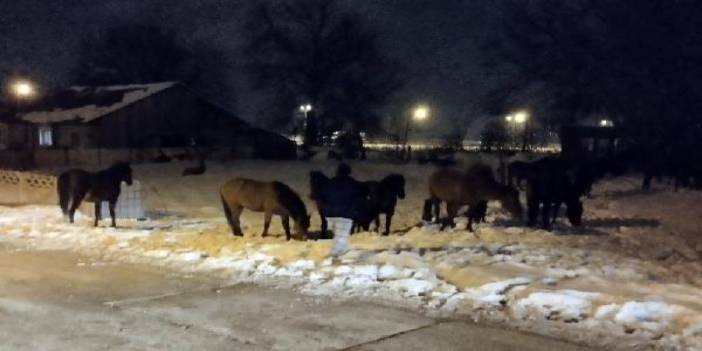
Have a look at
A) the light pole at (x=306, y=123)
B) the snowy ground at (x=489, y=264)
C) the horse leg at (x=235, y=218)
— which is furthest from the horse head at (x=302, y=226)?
the light pole at (x=306, y=123)

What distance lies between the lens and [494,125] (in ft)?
201

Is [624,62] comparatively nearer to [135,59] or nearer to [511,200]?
[511,200]

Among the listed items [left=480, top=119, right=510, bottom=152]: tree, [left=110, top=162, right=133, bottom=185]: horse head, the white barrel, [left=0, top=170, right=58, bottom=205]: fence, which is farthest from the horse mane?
[left=480, top=119, right=510, bottom=152]: tree

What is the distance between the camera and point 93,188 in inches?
736

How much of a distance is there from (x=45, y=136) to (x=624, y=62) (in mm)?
40050

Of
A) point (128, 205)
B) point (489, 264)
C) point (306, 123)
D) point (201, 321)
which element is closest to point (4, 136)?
point (306, 123)

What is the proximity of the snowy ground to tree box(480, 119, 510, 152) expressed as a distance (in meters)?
38.3

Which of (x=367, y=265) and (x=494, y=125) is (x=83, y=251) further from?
(x=494, y=125)

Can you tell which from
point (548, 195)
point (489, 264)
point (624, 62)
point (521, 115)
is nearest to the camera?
point (489, 264)

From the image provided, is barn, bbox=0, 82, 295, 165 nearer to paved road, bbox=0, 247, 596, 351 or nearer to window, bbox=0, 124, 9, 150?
window, bbox=0, 124, 9, 150

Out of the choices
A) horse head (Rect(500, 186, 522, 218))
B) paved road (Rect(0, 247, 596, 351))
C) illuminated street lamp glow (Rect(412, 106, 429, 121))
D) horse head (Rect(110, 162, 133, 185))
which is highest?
illuminated street lamp glow (Rect(412, 106, 429, 121))

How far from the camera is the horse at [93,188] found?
18.7 m

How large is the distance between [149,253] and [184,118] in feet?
151

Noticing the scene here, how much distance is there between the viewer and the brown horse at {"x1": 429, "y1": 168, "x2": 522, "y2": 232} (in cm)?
1784
